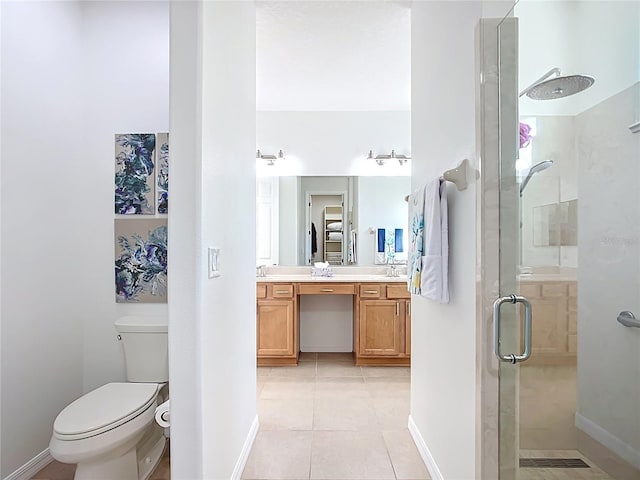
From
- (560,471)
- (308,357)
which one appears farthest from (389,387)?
(560,471)

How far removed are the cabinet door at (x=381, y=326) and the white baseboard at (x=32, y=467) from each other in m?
2.42

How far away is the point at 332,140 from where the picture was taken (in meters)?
4.09

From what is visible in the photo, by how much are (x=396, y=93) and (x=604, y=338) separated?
2.99 m

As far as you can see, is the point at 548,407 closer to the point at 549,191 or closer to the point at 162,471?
the point at 549,191

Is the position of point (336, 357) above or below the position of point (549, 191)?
below

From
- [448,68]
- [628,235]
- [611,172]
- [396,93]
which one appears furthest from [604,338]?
[396,93]

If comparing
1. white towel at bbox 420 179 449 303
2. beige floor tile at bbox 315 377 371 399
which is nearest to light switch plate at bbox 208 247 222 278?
white towel at bbox 420 179 449 303

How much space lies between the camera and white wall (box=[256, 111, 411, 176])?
4.07 meters

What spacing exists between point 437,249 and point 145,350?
65.1 inches

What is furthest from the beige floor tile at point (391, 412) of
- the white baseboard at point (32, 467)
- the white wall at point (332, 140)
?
the white wall at point (332, 140)

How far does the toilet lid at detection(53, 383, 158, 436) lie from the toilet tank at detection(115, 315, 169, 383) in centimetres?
12

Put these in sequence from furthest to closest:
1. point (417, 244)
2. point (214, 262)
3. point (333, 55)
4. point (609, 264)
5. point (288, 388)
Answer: point (288, 388), point (333, 55), point (417, 244), point (214, 262), point (609, 264)

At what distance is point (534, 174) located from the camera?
1.29 meters

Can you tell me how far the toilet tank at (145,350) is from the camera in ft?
6.87
